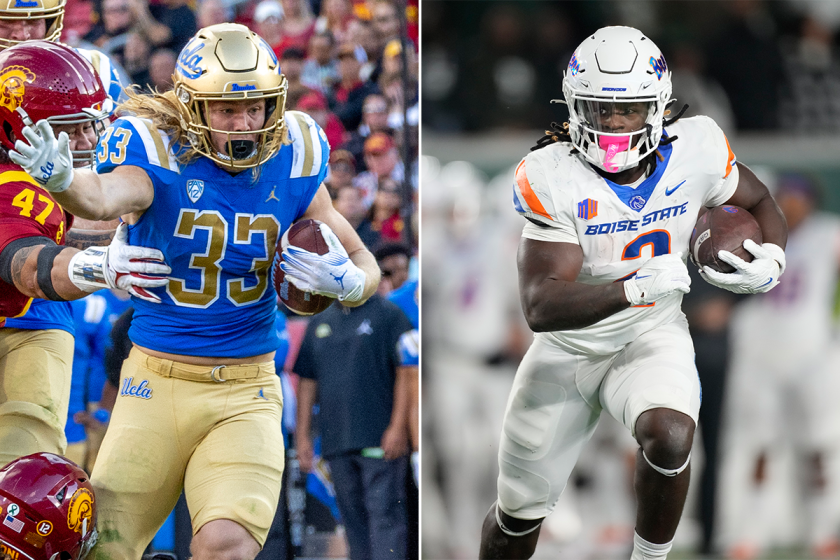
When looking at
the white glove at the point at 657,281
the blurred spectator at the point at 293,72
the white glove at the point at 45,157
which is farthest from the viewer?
the blurred spectator at the point at 293,72

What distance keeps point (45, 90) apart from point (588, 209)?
67.2 inches

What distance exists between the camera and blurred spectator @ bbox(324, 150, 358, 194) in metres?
3.95

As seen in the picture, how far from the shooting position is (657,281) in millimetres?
3018

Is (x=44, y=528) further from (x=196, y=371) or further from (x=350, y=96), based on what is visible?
(x=350, y=96)

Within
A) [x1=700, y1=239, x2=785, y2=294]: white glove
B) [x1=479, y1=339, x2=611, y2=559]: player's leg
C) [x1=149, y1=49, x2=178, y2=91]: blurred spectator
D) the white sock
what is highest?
[x1=149, y1=49, x2=178, y2=91]: blurred spectator

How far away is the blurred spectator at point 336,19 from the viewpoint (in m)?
3.98

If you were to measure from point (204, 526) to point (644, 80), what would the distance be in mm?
1860

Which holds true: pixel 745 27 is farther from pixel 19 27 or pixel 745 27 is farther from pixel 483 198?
pixel 19 27

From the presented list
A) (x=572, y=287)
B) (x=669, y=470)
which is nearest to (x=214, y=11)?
(x=572, y=287)

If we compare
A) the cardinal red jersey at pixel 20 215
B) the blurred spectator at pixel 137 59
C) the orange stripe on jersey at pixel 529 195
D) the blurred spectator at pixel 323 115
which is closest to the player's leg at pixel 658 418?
the orange stripe on jersey at pixel 529 195

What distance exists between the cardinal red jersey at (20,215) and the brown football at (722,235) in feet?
6.51

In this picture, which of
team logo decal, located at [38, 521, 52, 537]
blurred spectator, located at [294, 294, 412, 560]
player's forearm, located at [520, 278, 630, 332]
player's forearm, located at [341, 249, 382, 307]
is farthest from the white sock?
team logo decal, located at [38, 521, 52, 537]

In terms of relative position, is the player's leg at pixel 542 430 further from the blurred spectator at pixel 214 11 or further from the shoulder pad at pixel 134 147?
the blurred spectator at pixel 214 11

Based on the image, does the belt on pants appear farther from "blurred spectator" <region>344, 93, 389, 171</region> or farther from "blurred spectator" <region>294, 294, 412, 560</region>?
"blurred spectator" <region>344, 93, 389, 171</region>
